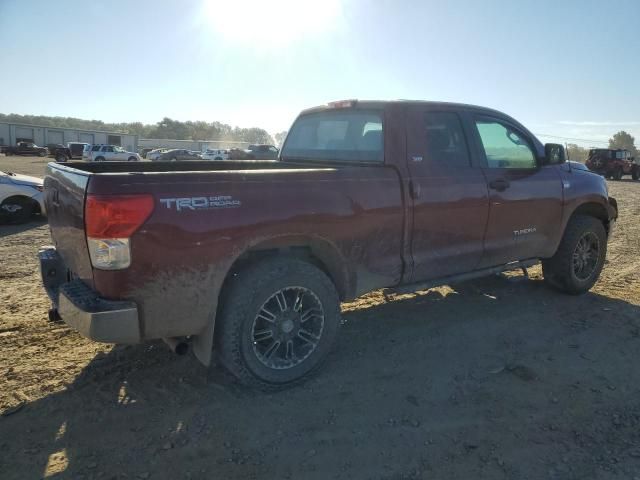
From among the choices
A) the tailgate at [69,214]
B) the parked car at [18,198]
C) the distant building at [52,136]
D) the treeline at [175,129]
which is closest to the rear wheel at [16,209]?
the parked car at [18,198]

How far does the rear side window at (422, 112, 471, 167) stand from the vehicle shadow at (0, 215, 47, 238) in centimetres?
776

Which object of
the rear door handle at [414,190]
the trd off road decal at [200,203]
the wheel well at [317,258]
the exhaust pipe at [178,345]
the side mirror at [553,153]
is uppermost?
the side mirror at [553,153]

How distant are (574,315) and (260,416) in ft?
11.8

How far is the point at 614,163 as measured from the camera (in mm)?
30781

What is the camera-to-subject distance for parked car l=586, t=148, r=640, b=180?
30.8 metres

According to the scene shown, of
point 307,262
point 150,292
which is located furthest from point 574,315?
point 150,292

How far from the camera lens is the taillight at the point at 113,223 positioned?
2.66 metres

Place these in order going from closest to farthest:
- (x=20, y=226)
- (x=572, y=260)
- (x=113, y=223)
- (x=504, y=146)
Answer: (x=113, y=223) → (x=504, y=146) → (x=572, y=260) → (x=20, y=226)

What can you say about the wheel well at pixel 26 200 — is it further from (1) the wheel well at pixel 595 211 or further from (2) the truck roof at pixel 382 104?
(1) the wheel well at pixel 595 211

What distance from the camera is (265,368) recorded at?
11.0 ft

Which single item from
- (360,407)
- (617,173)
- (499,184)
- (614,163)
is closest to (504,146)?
(499,184)

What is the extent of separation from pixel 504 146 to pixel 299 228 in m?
2.64

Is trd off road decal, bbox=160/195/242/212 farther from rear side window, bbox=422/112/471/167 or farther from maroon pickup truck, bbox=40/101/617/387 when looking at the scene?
rear side window, bbox=422/112/471/167

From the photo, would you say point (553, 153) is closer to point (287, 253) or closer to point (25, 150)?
point (287, 253)
